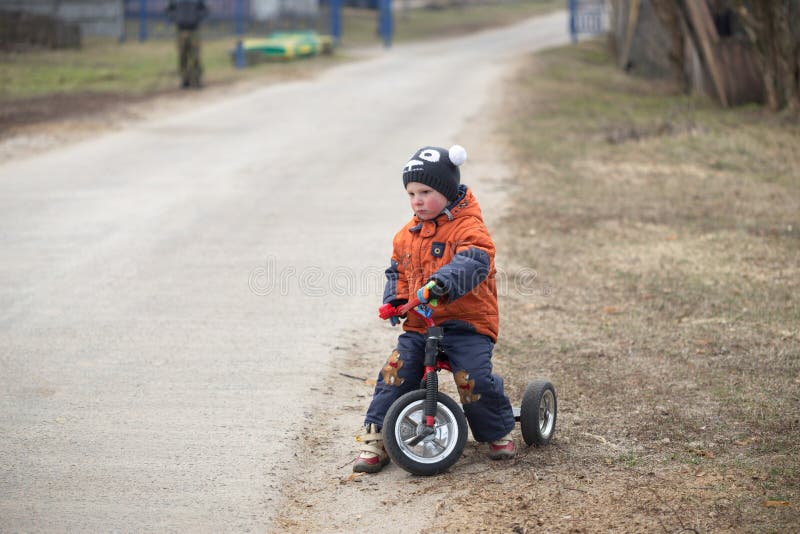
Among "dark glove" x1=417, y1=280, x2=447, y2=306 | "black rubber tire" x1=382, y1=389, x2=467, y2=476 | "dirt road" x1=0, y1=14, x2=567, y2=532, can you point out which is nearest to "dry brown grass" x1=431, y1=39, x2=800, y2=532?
"black rubber tire" x1=382, y1=389, x2=467, y2=476

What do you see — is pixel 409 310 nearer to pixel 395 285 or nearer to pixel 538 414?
pixel 395 285

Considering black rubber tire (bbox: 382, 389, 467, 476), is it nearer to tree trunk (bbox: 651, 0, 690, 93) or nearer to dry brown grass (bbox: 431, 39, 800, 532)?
dry brown grass (bbox: 431, 39, 800, 532)

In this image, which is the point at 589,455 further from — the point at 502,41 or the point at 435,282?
the point at 502,41

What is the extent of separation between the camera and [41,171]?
12.4 meters

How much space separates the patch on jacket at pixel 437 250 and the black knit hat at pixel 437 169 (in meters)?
0.22

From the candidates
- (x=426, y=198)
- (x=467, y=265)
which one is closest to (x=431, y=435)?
(x=467, y=265)

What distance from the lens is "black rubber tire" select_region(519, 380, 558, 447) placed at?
4.67 metres

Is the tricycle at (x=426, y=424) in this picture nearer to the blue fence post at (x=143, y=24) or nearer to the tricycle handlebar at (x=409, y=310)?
the tricycle handlebar at (x=409, y=310)

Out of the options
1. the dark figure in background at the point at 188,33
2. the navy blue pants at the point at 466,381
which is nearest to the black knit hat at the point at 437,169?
the navy blue pants at the point at 466,381

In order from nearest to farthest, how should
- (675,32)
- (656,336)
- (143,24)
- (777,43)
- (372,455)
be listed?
(372,455), (656,336), (777,43), (675,32), (143,24)

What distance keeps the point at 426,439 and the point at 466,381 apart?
0.31 metres

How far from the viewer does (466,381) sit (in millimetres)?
4539

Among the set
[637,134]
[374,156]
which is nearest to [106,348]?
[374,156]

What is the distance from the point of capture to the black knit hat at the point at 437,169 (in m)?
4.57
